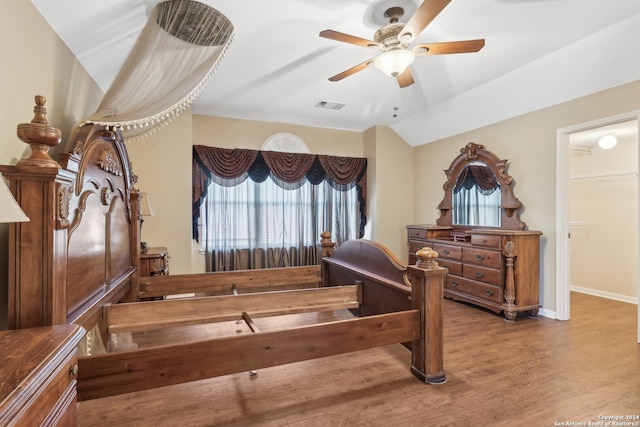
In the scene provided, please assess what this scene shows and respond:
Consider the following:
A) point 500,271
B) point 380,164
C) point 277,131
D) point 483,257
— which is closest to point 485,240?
point 483,257

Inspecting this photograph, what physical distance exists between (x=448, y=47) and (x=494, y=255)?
2.33 metres

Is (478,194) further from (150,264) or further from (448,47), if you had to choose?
(150,264)

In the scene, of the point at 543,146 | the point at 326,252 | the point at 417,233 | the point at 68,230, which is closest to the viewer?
the point at 68,230

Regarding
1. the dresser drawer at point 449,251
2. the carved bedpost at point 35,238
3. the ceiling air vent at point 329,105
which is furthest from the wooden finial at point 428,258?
the ceiling air vent at point 329,105

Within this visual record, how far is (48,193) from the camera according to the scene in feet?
3.98

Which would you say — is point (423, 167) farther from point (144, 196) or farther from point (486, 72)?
point (144, 196)

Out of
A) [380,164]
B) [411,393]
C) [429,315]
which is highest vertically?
[380,164]

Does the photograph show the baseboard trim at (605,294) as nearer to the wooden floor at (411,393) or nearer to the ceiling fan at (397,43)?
the wooden floor at (411,393)

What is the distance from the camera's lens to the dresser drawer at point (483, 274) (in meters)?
3.44

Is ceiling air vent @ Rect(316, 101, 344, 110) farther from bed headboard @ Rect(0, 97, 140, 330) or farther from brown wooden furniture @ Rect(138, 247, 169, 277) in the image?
brown wooden furniture @ Rect(138, 247, 169, 277)

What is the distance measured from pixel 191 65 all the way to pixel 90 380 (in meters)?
1.85

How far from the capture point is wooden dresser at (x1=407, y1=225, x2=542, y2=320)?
11.0ft

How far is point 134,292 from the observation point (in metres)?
2.73

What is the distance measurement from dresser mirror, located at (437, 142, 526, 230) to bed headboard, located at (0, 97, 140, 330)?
423 cm
